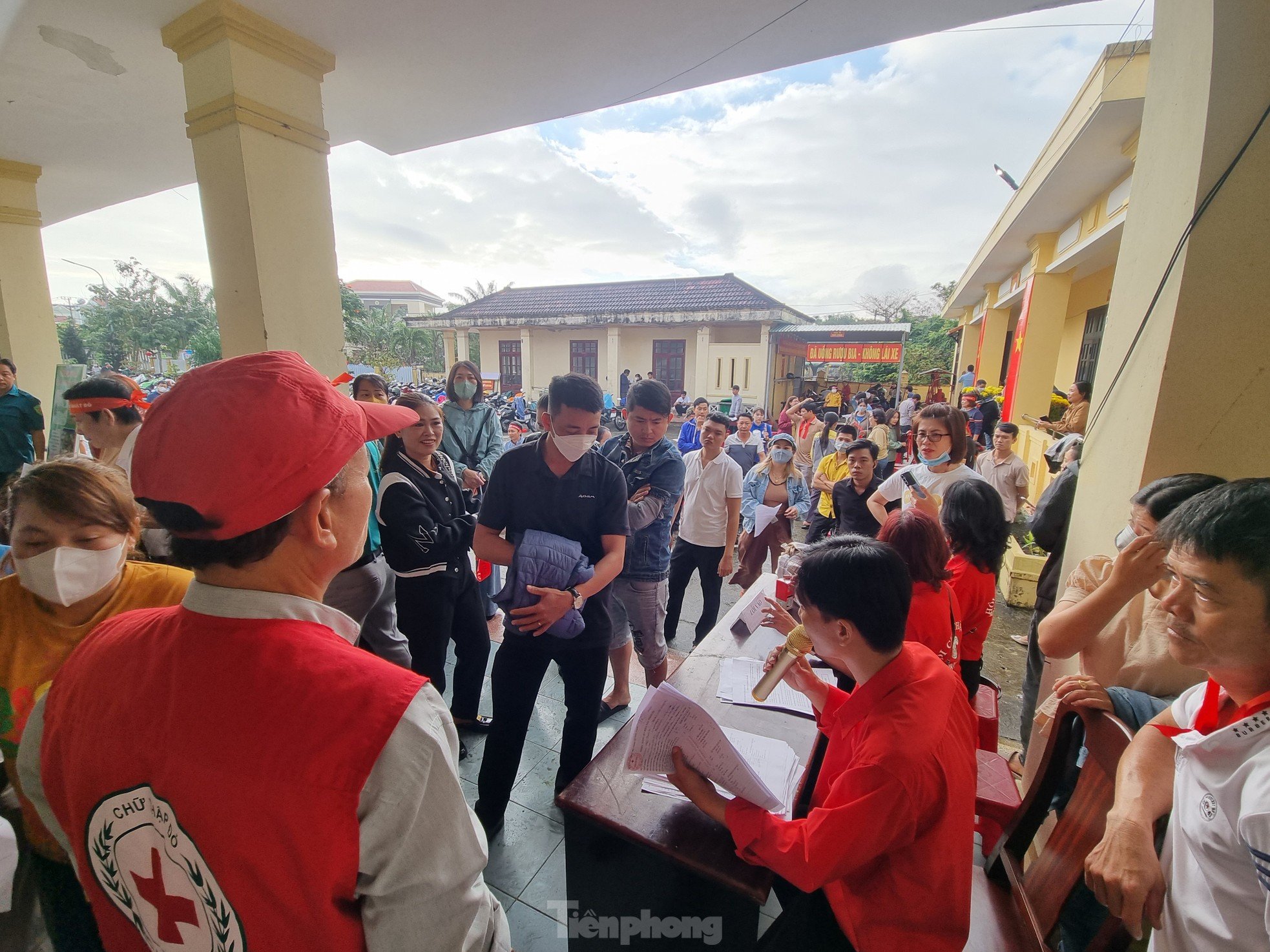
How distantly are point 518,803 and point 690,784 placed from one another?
4.49 ft

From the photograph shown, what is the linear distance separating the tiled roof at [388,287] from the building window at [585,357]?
3606 centimetres

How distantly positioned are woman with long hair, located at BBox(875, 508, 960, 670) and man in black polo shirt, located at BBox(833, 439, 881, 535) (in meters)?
1.75

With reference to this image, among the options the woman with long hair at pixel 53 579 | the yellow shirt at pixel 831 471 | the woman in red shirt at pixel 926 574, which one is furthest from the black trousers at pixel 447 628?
the yellow shirt at pixel 831 471

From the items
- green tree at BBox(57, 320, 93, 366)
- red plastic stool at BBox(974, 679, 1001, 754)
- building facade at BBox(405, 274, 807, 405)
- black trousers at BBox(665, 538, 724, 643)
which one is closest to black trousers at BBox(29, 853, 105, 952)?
red plastic stool at BBox(974, 679, 1001, 754)

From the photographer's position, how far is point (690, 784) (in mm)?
1224

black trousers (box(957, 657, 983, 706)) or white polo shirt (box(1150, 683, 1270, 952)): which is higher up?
white polo shirt (box(1150, 683, 1270, 952))

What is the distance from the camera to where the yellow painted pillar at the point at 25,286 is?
4.61m

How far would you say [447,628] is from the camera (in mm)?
2512

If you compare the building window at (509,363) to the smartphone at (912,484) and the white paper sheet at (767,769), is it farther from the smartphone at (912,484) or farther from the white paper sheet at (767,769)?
the white paper sheet at (767,769)

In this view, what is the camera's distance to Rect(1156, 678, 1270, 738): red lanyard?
929 mm

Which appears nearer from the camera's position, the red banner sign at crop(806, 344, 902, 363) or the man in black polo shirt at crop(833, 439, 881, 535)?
the man in black polo shirt at crop(833, 439, 881, 535)

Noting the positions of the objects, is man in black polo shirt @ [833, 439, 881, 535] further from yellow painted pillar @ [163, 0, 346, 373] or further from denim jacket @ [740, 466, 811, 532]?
yellow painted pillar @ [163, 0, 346, 373]

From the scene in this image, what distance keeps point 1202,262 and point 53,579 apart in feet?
10.9

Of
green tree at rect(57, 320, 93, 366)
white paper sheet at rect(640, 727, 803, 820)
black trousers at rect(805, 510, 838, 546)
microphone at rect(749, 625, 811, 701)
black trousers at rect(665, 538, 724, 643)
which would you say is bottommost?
black trousers at rect(665, 538, 724, 643)
